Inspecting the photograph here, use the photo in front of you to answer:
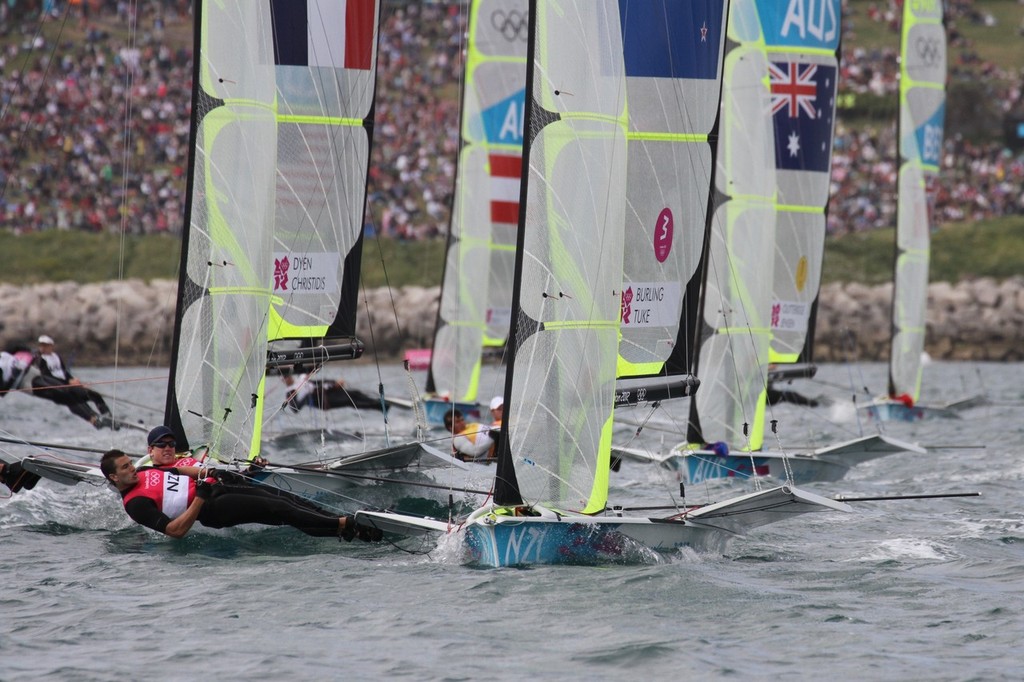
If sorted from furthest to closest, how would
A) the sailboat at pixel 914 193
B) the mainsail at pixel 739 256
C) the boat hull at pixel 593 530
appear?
1. the sailboat at pixel 914 193
2. the mainsail at pixel 739 256
3. the boat hull at pixel 593 530

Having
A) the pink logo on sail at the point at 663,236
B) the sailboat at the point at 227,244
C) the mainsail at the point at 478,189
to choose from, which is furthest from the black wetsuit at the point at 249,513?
the mainsail at the point at 478,189

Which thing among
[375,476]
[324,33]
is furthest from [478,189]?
[375,476]

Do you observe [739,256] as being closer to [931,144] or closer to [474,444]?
[474,444]

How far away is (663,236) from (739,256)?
5.08m

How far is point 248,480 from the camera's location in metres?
13.7

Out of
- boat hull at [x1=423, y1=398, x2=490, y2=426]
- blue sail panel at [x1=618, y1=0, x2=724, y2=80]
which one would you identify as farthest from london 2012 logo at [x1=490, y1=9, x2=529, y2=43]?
blue sail panel at [x1=618, y1=0, x2=724, y2=80]

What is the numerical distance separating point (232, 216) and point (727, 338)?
7.01 meters

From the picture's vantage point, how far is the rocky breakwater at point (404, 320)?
42625mm

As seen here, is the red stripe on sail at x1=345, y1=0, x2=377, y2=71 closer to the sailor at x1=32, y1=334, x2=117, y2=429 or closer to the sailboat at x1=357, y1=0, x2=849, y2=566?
the sailor at x1=32, y1=334, x2=117, y2=429

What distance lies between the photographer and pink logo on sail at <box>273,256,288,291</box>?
17672 millimetres

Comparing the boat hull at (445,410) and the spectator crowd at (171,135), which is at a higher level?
the spectator crowd at (171,135)

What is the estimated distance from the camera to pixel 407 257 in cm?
4784

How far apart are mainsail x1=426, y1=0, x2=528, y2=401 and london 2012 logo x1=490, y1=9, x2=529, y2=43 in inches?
0.7

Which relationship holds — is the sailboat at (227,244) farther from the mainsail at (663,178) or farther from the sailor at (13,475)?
the mainsail at (663,178)
